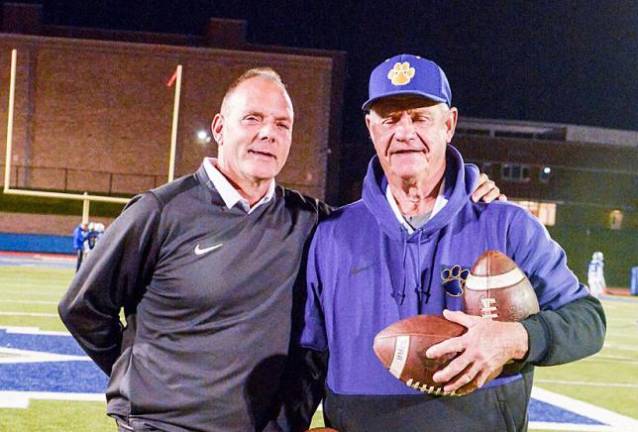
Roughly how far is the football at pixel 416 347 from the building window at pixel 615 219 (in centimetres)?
3572

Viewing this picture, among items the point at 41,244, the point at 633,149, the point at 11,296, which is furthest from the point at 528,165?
the point at 11,296

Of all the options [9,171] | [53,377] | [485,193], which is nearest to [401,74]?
[485,193]

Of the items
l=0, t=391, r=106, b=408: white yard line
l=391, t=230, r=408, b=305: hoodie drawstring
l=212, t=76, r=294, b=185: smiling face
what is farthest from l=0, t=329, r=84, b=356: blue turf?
l=391, t=230, r=408, b=305: hoodie drawstring

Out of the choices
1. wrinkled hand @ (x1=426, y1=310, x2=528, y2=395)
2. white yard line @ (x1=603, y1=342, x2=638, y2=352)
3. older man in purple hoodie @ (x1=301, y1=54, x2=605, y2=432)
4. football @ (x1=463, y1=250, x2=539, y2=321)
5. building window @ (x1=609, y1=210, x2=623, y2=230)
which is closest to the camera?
wrinkled hand @ (x1=426, y1=310, x2=528, y2=395)

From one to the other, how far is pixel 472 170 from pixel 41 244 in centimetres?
2338

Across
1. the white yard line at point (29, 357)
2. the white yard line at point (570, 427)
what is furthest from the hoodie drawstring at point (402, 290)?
the white yard line at point (29, 357)

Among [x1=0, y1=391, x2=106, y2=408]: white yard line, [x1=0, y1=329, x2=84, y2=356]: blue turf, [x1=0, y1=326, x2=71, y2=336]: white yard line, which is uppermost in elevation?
[x1=0, y1=391, x2=106, y2=408]: white yard line

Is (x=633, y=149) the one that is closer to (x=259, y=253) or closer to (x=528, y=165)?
(x=528, y=165)

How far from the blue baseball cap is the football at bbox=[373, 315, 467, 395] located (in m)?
0.66

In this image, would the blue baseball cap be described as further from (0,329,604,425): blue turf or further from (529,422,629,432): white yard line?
(0,329,604,425): blue turf

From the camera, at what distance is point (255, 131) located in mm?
2629

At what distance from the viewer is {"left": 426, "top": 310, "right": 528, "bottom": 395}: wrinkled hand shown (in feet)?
6.25

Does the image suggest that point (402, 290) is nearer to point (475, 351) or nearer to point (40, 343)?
point (475, 351)

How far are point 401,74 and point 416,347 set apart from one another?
0.80m
